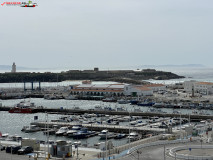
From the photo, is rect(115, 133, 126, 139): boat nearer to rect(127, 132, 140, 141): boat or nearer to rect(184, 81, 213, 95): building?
rect(127, 132, 140, 141): boat

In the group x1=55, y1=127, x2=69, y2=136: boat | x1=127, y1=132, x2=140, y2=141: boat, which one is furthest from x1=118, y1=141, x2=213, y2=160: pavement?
x1=55, y1=127, x2=69, y2=136: boat

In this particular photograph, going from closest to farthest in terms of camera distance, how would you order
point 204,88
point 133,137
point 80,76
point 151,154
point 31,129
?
point 151,154
point 133,137
point 31,129
point 204,88
point 80,76

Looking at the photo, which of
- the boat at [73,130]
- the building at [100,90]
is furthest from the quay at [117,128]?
the building at [100,90]

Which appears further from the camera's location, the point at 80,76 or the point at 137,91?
the point at 80,76

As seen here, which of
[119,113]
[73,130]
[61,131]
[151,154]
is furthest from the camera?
[119,113]

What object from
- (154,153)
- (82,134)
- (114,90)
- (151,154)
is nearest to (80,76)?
(114,90)

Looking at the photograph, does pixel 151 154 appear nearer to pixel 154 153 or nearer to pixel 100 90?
pixel 154 153

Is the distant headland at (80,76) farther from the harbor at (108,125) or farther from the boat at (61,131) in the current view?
the boat at (61,131)

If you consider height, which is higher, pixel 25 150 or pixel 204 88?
pixel 204 88

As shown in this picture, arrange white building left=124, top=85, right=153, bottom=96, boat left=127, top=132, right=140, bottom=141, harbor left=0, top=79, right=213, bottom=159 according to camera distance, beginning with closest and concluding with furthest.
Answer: harbor left=0, top=79, right=213, bottom=159, boat left=127, top=132, right=140, bottom=141, white building left=124, top=85, right=153, bottom=96

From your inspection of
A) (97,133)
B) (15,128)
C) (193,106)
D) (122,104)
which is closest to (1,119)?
(15,128)

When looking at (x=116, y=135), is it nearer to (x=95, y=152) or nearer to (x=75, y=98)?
(x=95, y=152)

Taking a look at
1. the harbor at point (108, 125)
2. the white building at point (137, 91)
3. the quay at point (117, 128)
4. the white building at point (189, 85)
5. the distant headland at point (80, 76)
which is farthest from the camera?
the distant headland at point (80, 76)

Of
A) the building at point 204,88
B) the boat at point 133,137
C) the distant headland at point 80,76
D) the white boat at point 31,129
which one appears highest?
the distant headland at point 80,76
